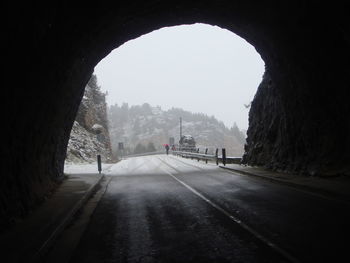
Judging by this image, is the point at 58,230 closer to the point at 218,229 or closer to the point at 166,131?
the point at 218,229

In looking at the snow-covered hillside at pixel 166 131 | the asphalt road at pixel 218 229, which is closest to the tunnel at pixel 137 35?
the asphalt road at pixel 218 229

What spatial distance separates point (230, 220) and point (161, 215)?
178 cm

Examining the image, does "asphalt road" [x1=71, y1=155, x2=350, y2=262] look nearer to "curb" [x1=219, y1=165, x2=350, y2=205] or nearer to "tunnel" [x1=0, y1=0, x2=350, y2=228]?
"curb" [x1=219, y1=165, x2=350, y2=205]

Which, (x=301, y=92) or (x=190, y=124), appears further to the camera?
(x=190, y=124)

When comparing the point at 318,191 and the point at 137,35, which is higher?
the point at 137,35

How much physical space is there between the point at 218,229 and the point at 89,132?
122 ft

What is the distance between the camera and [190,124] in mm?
182375

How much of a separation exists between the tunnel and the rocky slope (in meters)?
12.4

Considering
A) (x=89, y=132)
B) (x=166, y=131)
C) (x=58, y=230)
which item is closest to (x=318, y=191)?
(x=58, y=230)

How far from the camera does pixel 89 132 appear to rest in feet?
139

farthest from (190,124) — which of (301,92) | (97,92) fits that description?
(301,92)

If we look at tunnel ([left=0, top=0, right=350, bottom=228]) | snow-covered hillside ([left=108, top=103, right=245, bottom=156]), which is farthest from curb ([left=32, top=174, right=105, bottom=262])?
snow-covered hillside ([left=108, top=103, right=245, bottom=156])

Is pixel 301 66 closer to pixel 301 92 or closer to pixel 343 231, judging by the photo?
pixel 301 92

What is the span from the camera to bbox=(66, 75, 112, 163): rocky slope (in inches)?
1335
